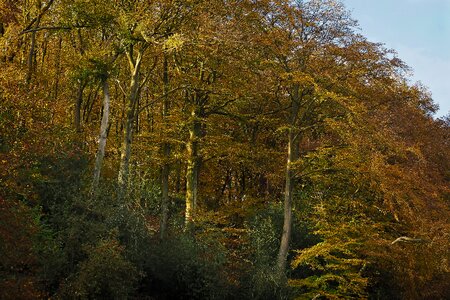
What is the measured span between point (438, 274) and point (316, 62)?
9.97 m

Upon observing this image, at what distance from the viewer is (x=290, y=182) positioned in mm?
22516

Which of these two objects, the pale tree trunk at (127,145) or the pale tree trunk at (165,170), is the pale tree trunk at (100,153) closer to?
the pale tree trunk at (127,145)

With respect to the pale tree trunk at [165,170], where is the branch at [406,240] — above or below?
below

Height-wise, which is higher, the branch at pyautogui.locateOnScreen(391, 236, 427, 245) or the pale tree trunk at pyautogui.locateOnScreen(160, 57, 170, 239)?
the pale tree trunk at pyautogui.locateOnScreen(160, 57, 170, 239)

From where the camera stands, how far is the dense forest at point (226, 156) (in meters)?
15.5

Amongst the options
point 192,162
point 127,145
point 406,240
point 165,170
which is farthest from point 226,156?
point 406,240

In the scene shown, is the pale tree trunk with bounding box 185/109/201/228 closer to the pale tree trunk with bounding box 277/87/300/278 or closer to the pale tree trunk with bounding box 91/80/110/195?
the pale tree trunk with bounding box 277/87/300/278

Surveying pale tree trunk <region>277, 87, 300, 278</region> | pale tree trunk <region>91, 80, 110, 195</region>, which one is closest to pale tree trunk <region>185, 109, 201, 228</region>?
pale tree trunk <region>277, 87, 300, 278</region>

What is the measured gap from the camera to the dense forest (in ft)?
50.9

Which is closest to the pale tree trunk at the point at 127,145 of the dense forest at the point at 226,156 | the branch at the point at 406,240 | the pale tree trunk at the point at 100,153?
the dense forest at the point at 226,156

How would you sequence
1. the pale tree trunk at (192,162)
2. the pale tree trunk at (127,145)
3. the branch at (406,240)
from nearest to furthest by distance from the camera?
the pale tree trunk at (127,145) < the branch at (406,240) < the pale tree trunk at (192,162)

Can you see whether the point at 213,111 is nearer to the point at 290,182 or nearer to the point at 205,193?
the point at 290,182

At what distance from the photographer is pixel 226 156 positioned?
2381cm

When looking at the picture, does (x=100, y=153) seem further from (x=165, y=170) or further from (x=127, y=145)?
(x=165, y=170)
